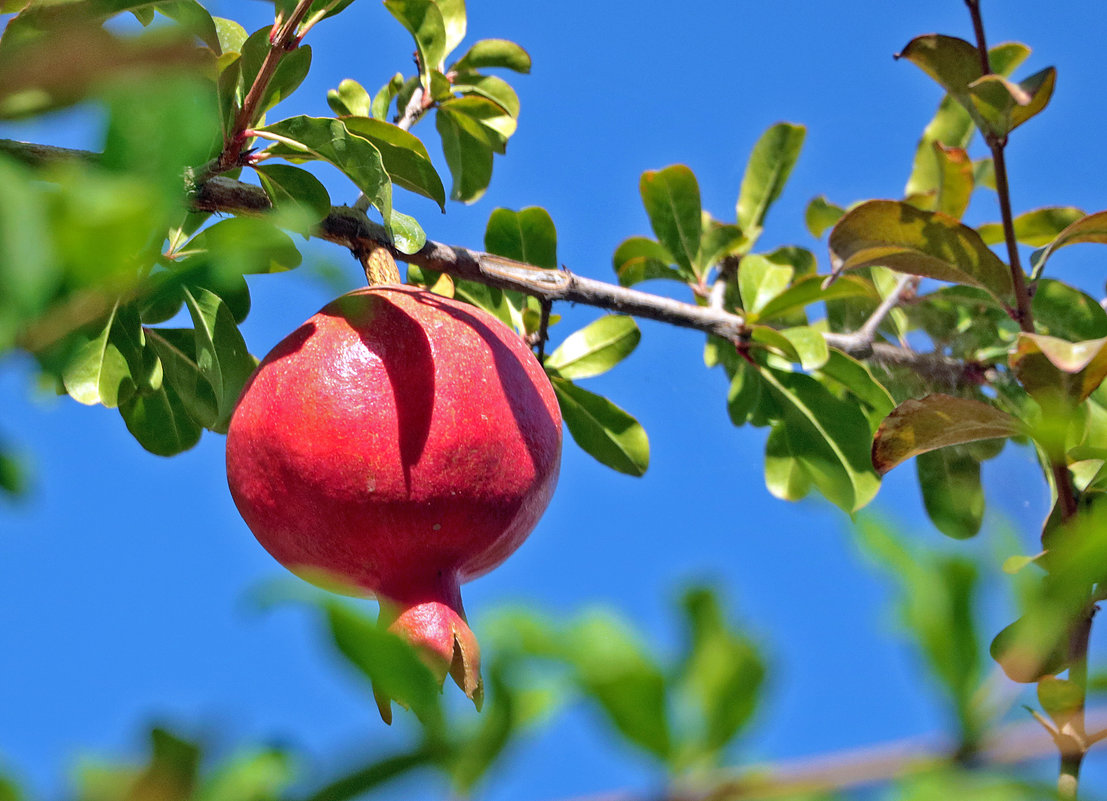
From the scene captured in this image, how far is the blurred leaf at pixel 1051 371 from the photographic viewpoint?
3.27ft

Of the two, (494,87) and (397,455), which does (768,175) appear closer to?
(494,87)

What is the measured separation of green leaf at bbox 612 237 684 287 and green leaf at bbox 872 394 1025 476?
0.80 meters

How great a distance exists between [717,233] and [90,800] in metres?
1.67

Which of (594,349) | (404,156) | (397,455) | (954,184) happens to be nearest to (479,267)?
(404,156)

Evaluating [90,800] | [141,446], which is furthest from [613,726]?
[141,446]

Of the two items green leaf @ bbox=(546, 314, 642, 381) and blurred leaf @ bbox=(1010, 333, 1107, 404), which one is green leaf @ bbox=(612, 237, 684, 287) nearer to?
green leaf @ bbox=(546, 314, 642, 381)

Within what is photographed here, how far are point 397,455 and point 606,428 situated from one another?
65 centimetres

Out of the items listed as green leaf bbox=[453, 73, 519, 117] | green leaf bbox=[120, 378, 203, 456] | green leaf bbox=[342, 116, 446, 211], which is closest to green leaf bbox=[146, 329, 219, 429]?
green leaf bbox=[120, 378, 203, 456]

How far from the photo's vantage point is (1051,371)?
1053mm

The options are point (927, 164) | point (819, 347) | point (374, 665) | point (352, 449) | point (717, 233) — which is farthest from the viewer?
point (927, 164)

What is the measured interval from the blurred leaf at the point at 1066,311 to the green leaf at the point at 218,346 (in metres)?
1.19

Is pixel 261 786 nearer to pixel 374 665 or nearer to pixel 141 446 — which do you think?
pixel 374 665

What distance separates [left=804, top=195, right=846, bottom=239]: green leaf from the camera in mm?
2186

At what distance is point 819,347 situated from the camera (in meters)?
1.58
